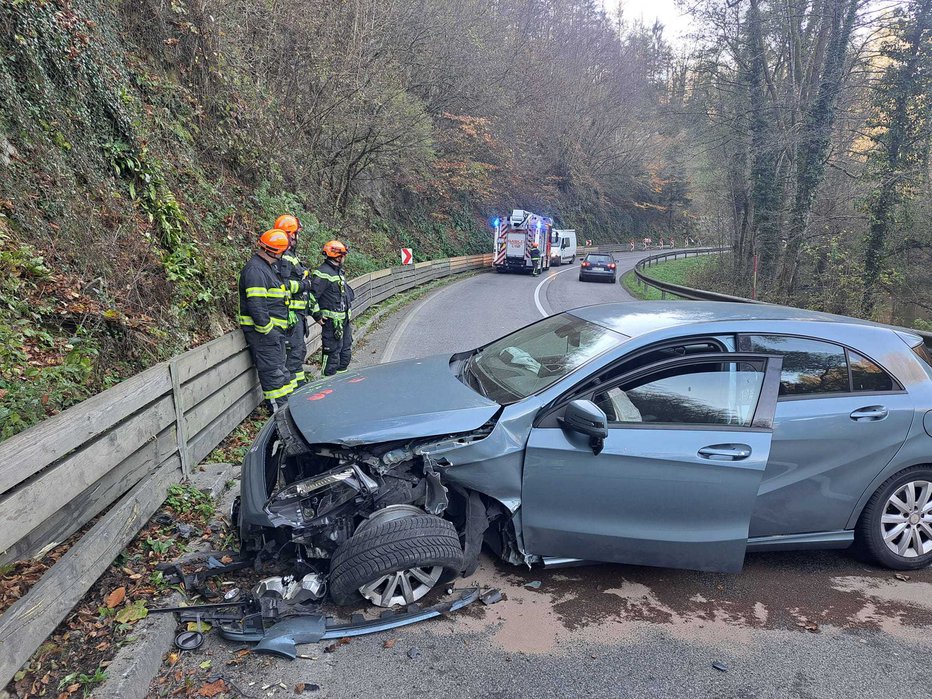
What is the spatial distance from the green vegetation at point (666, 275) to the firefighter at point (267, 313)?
1209 cm

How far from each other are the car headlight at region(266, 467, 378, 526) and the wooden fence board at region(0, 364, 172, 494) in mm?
1011

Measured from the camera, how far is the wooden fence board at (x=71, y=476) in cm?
247

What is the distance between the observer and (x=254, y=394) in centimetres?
616

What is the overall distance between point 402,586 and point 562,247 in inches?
1363

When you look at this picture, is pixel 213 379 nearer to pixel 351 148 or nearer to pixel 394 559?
pixel 394 559

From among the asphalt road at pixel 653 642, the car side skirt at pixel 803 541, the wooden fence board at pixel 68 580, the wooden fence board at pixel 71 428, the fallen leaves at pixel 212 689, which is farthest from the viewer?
the car side skirt at pixel 803 541

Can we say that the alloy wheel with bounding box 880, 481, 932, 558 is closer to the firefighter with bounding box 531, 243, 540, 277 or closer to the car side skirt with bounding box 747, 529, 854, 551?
the car side skirt with bounding box 747, 529, 854, 551

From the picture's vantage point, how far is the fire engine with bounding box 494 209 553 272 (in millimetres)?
28219

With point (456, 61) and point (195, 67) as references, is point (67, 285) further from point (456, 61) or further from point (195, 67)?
point (456, 61)

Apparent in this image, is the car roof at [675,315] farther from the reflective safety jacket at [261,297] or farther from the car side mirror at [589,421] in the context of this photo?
the reflective safety jacket at [261,297]

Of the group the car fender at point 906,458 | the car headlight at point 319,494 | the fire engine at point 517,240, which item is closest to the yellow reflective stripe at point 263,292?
the car headlight at point 319,494

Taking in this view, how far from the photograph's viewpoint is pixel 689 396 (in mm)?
3432

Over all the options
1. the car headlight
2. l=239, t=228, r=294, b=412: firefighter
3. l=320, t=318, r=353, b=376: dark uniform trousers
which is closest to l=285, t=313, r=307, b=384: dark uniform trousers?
l=239, t=228, r=294, b=412: firefighter

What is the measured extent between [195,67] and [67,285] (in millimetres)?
7292
